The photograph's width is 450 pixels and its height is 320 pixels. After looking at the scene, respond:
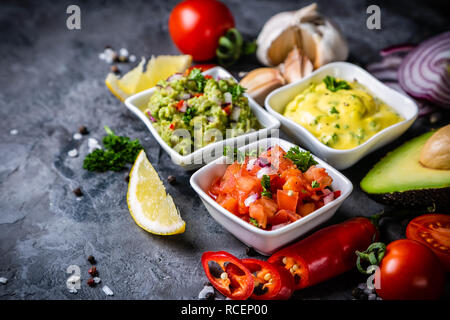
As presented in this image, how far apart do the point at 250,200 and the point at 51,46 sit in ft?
9.91

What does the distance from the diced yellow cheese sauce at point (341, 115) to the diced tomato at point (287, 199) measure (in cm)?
73

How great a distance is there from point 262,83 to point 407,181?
1467mm

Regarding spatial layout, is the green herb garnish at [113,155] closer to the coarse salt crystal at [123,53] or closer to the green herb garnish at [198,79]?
the green herb garnish at [198,79]

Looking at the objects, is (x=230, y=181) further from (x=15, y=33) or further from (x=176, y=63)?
(x=15, y=33)

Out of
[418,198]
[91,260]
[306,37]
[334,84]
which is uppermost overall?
[306,37]

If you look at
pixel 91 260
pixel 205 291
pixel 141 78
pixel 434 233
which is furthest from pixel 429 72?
pixel 91 260

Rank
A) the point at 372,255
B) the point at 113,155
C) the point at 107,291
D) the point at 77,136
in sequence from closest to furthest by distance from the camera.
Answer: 1. the point at 372,255
2. the point at 107,291
3. the point at 113,155
4. the point at 77,136

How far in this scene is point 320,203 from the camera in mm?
2770

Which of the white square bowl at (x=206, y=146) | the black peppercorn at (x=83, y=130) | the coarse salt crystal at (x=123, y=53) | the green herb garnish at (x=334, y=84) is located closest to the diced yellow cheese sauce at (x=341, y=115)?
the green herb garnish at (x=334, y=84)

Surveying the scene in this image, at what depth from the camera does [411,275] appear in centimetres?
250

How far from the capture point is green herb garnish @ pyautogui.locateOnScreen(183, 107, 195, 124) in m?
3.16

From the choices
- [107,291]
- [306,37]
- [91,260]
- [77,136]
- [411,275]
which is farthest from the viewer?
[306,37]

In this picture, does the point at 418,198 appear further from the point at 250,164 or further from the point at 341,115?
the point at 250,164

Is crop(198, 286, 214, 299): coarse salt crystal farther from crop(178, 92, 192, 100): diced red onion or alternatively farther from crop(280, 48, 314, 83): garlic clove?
crop(280, 48, 314, 83): garlic clove
